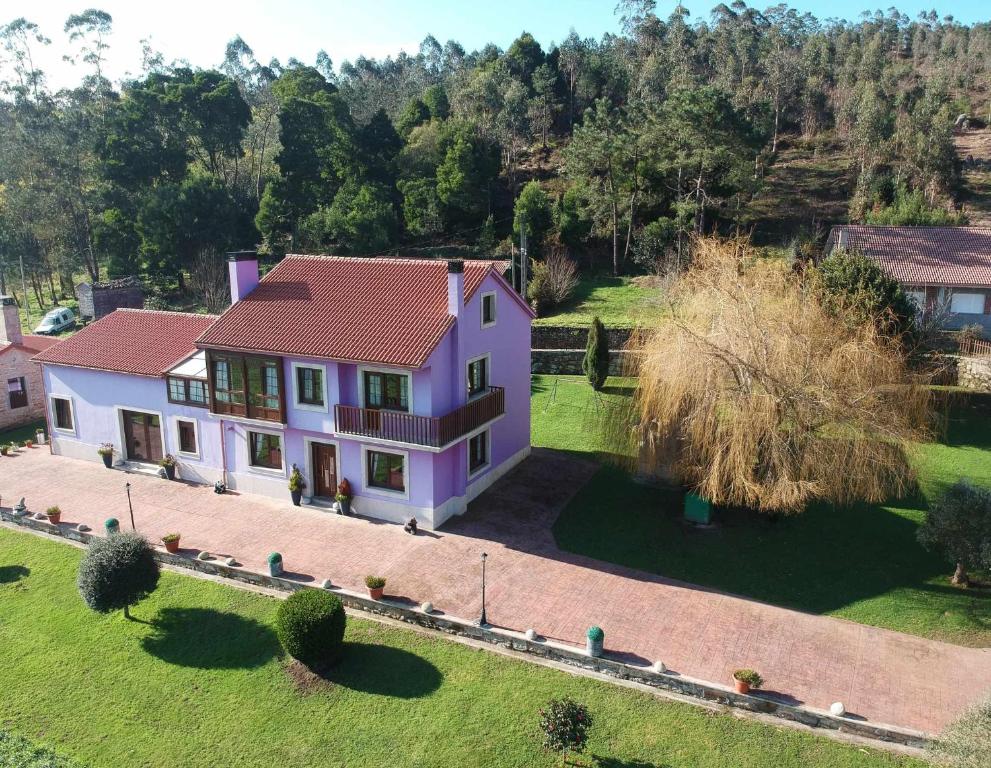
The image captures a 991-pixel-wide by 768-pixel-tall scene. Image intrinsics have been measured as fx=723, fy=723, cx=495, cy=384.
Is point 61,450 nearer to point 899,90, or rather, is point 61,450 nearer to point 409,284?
point 409,284

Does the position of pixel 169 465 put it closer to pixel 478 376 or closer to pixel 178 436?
pixel 178 436

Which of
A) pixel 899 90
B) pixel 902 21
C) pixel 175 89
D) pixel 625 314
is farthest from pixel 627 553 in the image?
pixel 902 21

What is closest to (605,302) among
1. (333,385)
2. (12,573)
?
(333,385)

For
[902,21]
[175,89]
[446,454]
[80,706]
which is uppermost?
[902,21]

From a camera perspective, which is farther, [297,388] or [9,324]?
[9,324]

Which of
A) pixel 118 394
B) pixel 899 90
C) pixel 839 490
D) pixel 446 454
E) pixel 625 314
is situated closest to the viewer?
pixel 839 490

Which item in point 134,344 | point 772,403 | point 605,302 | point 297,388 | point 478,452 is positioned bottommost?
point 478,452

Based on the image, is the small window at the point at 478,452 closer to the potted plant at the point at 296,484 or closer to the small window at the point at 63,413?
the potted plant at the point at 296,484
